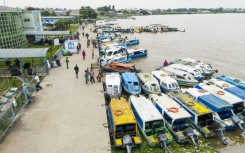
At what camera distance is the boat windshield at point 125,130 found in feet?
47.5

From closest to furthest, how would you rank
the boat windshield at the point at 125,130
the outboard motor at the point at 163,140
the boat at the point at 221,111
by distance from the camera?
the outboard motor at the point at 163,140, the boat windshield at the point at 125,130, the boat at the point at 221,111

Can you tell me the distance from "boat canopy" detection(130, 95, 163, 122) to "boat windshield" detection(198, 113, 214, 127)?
3299mm

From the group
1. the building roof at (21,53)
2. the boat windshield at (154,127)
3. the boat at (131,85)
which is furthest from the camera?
the building roof at (21,53)

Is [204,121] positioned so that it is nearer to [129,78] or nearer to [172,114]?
[172,114]

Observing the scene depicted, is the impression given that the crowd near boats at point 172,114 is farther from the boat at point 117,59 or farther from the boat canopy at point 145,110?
the boat at point 117,59

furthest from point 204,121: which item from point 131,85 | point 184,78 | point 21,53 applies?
point 21,53

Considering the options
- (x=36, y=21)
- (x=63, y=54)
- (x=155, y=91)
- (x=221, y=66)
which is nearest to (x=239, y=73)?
(x=221, y=66)

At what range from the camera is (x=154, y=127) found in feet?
50.8

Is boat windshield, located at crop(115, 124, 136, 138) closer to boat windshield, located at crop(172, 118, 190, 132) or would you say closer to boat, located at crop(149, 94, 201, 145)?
boat, located at crop(149, 94, 201, 145)

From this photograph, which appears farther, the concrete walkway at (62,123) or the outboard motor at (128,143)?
the outboard motor at (128,143)

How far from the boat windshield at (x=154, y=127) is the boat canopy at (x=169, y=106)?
1.06 metres

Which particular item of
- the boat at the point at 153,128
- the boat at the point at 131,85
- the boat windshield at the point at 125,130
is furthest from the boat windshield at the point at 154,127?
the boat at the point at 131,85

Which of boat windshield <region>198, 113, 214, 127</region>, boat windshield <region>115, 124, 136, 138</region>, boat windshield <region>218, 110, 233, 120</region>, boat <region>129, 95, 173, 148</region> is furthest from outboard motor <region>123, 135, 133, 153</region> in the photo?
boat windshield <region>218, 110, 233, 120</region>

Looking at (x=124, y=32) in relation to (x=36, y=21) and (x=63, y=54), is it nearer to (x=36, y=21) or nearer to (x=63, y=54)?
(x=36, y=21)
